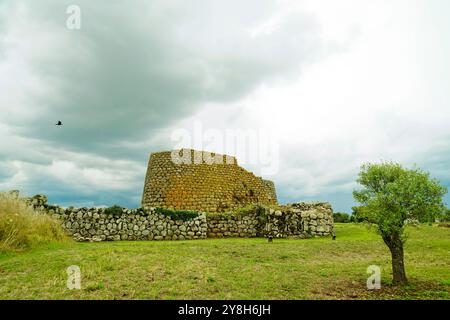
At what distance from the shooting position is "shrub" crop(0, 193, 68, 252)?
11.5 m

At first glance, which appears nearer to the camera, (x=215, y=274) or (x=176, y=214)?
(x=215, y=274)

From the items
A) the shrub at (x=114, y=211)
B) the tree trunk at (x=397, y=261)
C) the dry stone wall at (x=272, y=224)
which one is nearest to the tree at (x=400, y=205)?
the tree trunk at (x=397, y=261)

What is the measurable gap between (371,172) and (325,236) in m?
12.6

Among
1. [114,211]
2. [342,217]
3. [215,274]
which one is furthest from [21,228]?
[342,217]

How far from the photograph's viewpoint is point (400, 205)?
833 cm

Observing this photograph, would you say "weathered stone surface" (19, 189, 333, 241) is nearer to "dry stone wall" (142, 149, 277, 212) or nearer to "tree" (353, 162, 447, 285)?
"dry stone wall" (142, 149, 277, 212)

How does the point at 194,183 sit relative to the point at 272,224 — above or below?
above

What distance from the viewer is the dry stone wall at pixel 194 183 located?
2727 centimetres

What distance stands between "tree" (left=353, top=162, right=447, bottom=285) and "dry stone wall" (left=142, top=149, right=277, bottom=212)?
19677 millimetres

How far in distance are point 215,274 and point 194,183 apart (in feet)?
62.8

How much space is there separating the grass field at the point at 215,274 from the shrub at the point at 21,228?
0.60 m

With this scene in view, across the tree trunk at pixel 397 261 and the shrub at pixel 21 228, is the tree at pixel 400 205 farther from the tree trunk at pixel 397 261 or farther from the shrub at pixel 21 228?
the shrub at pixel 21 228

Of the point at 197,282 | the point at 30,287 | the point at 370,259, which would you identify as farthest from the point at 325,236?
the point at 30,287

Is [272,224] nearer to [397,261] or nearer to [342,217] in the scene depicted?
[397,261]
